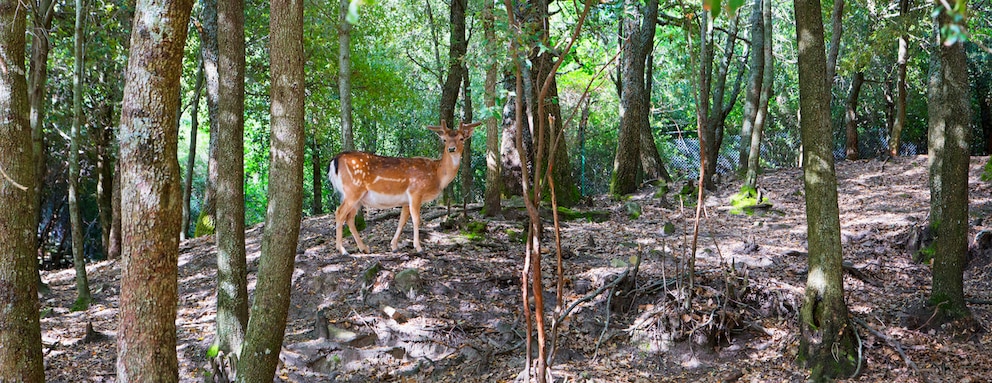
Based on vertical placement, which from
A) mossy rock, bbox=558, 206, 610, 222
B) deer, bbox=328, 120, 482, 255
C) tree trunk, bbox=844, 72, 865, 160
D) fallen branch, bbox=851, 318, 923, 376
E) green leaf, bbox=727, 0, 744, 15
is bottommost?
fallen branch, bbox=851, 318, 923, 376

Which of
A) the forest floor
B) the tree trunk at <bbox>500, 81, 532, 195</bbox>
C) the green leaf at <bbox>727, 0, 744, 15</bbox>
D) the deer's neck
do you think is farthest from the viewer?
the tree trunk at <bbox>500, 81, 532, 195</bbox>

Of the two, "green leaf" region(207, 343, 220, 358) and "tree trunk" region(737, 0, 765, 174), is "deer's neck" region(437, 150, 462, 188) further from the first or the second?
"tree trunk" region(737, 0, 765, 174)

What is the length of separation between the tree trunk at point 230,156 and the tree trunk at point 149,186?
6.60ft

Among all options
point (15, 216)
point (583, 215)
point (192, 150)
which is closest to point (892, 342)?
point (583, 215)

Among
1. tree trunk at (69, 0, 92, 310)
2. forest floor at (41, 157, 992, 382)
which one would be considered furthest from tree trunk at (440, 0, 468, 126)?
tree trunk at (69, 0, 92, 310)

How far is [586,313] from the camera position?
8.27m

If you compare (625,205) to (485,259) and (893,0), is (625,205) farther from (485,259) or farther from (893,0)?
(893,0)

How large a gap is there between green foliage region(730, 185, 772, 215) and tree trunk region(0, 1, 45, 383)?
33.8 ft

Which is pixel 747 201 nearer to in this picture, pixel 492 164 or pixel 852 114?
pixel 492 164

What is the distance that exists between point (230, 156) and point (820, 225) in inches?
197

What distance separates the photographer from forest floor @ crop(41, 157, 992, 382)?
7.19 meters

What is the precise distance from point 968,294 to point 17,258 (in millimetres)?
8758

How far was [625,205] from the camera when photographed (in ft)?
44.7

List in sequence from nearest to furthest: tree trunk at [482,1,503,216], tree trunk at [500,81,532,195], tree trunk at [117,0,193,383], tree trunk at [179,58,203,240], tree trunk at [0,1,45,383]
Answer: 1. tree trunk at [117,0,193,383]
2. tree trunk at [0,1,45,383]
3. tree trunk at [482,1,503,216]
4. tree trunk at [500,81,532,195]
5. tree trunk at [179,58,203,240]
